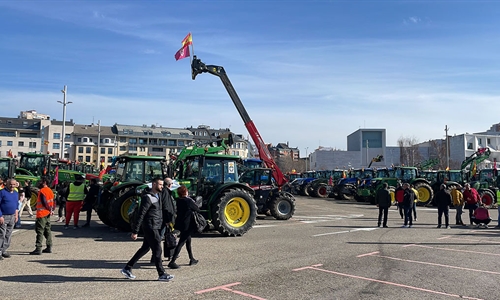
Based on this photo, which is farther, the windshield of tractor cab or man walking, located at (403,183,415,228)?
the windshield of tractor cab

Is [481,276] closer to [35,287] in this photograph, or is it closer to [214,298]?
[214,298]

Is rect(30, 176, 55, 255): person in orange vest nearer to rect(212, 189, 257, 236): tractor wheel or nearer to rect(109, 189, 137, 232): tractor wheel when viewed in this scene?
rect(109, 189, 137, 232): tractor wheel

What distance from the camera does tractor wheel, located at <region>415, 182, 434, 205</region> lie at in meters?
25.0

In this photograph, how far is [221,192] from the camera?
11992 mm

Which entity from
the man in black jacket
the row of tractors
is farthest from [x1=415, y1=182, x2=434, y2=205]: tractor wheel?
the man in black jacket

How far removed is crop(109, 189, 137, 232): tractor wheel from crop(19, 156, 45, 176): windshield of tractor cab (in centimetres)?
947

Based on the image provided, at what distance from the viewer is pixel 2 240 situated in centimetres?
830

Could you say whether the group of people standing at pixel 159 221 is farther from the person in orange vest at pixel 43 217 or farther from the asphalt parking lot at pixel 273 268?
the person in orange vest at pixel 43 217

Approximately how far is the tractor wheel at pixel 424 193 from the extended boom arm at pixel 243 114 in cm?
1076

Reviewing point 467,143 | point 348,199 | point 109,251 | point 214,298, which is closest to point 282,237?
point 109,251

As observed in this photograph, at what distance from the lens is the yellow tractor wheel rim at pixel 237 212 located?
1216 centimetres

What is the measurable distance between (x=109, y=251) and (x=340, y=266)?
198 inches

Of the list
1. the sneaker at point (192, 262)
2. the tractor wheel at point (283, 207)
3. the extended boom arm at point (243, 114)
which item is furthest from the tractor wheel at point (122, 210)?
the extended boom arm at point (243, 114)

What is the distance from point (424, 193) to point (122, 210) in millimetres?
19334
